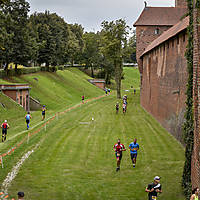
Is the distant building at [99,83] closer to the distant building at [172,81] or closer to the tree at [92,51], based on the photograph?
the tree at [92,51]

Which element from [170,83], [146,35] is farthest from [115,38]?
[170,83]

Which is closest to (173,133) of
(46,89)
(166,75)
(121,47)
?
(166,75)

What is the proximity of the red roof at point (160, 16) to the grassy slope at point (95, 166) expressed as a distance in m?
22.6

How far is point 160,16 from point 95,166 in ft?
114

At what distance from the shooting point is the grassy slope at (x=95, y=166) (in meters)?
13.2

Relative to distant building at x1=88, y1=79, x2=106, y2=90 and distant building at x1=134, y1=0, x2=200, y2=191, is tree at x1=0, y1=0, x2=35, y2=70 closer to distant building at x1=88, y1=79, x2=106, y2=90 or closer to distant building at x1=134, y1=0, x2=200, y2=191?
distant building at x1=134, y1=0, x2=200, y2=191

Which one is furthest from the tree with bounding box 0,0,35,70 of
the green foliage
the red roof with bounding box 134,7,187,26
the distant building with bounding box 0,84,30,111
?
the green foliage

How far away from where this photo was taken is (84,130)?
26.8 meters

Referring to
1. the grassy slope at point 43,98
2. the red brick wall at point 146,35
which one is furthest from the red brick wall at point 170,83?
the red brick wall at point 146,35

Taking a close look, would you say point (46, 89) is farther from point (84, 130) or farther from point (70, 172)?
point (70, 172)

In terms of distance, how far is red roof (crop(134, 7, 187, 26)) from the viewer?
1818 inches

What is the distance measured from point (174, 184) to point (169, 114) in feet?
40.6

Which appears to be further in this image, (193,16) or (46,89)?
(46,89)

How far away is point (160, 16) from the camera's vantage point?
47.2 meters
